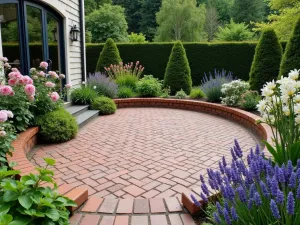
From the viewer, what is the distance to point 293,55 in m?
5.36

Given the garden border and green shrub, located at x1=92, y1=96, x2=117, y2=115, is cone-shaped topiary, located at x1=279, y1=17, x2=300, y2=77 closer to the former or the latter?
the garden border

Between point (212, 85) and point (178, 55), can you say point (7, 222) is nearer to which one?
point (212, 85)

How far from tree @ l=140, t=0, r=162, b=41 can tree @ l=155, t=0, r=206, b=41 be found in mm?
3573

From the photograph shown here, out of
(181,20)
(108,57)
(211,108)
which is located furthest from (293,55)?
(181,20)

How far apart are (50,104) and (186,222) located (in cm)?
305

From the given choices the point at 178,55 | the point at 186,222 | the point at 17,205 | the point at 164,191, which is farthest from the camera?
the point at 178,55

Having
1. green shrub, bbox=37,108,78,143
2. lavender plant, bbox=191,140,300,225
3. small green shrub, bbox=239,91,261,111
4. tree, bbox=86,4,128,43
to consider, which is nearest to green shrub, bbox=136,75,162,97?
small green shrub, bbox=239,91,261,111

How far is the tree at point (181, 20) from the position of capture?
82.9ft

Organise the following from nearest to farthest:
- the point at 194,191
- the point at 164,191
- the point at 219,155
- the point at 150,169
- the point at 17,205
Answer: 1. the point at 17,205
2. the point at 194,191
3. the point at 164,191
4. the point at 150,169
5. the point at 219,155

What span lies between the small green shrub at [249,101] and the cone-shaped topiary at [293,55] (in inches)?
32.8

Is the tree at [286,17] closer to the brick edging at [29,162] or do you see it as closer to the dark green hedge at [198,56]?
the dark green hedge at [198,56]

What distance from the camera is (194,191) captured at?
2.24m

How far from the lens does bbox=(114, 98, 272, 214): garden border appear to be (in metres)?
4.52

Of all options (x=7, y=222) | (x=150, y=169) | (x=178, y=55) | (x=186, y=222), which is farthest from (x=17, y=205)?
(x=178, y=55)
